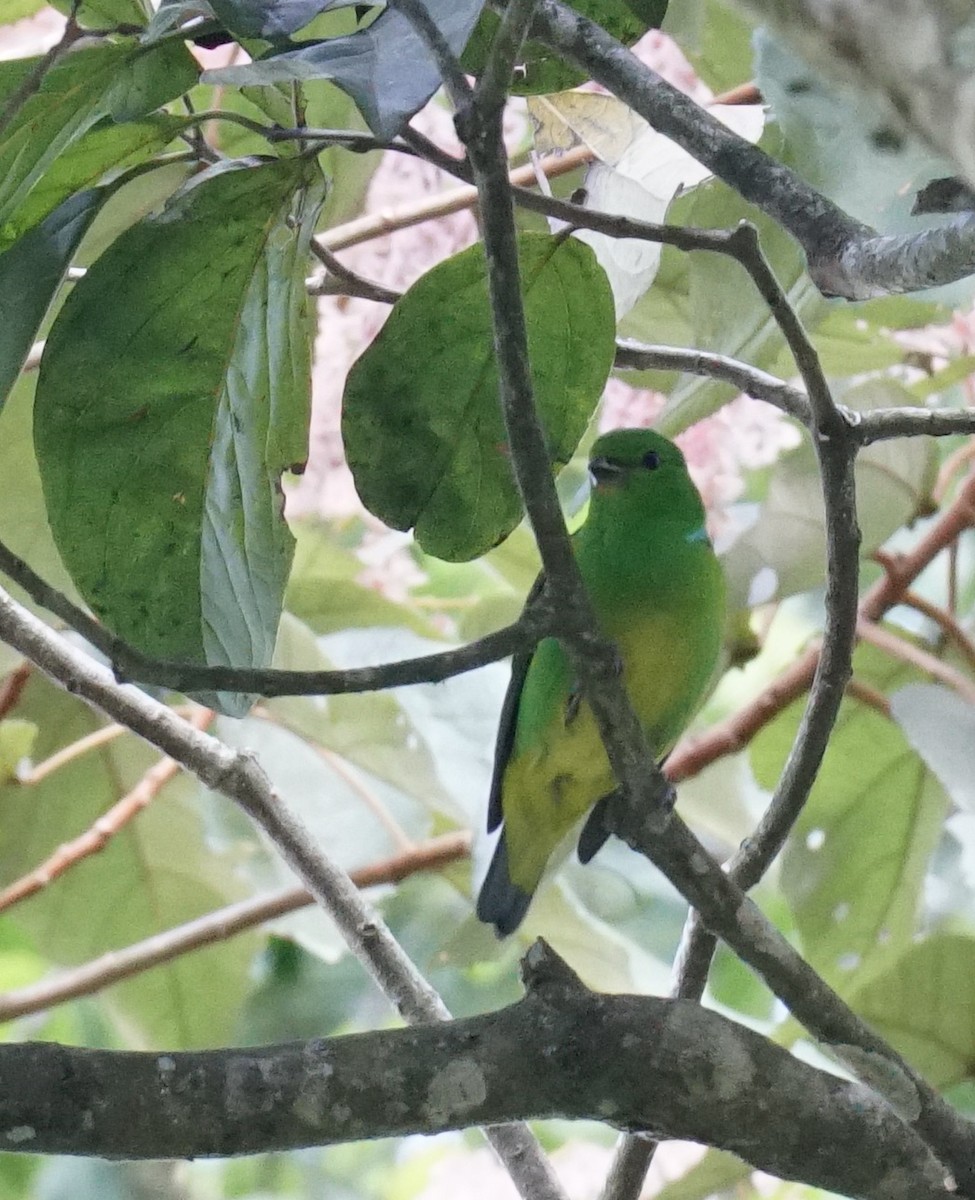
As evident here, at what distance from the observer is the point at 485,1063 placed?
0.74 metres

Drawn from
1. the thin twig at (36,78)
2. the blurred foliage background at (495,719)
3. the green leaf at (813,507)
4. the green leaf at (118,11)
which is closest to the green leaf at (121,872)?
the blurred foliage background at (495,719)

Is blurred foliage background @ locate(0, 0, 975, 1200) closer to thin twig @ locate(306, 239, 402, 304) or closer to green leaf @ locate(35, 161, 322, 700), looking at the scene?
thin twig @ locate(306, 239, 402, 304)

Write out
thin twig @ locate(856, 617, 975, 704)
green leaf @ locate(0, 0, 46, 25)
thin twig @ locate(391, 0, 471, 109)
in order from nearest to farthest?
thin twig @ locate(391, 0, 471, 109)
green leaf @ locate(0, 0, 46, 25)
thin twig @ locate(856, 617, 975, 704)

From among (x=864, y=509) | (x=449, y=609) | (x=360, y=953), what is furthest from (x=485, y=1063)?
(x=449, y=609)

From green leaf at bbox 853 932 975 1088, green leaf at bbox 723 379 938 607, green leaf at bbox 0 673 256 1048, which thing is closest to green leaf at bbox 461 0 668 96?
green leaf at bbox 723 379 938 607

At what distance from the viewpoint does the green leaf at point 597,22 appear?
37.4 inches

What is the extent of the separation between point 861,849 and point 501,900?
0.45 m

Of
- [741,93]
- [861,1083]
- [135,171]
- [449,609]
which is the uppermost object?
[449,609]

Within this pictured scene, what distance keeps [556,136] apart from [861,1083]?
80cm

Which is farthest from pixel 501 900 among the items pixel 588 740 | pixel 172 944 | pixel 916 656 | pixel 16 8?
pixel 16 8

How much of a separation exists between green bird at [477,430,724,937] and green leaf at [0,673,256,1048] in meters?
0.42

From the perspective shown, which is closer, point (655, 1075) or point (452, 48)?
point (452, 48)

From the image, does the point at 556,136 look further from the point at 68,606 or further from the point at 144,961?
the point at 144,961

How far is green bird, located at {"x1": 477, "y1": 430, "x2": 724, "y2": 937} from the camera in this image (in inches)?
59.4
